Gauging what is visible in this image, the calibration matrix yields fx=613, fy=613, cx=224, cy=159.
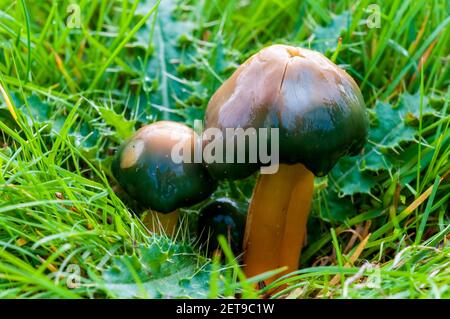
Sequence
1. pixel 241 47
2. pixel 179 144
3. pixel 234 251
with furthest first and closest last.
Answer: pixel 241 47
pixel 234 251
pixel 179 144

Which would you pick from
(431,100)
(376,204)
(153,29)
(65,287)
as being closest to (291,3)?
(153,29)

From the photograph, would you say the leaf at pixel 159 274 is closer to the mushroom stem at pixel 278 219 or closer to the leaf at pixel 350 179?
the mushroom stem at pixel 278 219

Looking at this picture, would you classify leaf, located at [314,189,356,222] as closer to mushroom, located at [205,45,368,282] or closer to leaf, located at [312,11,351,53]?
mushroom, located at [205,45,368,282]

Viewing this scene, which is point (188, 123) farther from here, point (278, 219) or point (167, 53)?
point (278, 219)

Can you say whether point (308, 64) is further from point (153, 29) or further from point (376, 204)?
point (153, 29)

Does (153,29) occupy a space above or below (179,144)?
above

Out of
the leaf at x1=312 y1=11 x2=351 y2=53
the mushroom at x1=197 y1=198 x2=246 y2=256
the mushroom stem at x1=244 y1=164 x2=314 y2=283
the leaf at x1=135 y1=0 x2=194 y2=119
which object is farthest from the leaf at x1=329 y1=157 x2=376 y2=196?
the leaf at x1=135 y1=0 x2=194 y2=119
